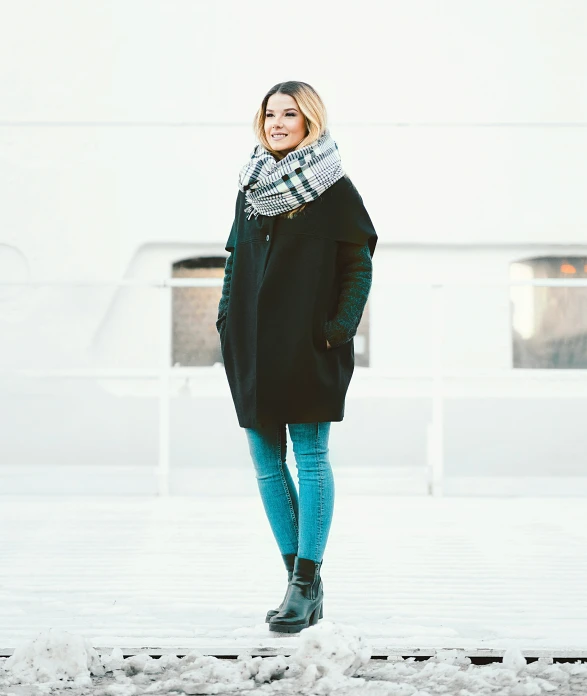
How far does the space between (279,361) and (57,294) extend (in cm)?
255

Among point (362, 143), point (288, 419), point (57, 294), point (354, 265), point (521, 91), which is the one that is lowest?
point (288, 419)

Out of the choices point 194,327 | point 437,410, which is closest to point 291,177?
point 437,410

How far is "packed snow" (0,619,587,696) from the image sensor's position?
82 cm

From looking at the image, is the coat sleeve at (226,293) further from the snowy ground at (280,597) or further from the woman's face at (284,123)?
the snowy ground at (280,597)

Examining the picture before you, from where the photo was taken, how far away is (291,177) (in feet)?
3.43

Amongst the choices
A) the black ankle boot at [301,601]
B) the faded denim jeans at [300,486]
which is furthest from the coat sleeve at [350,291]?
the black ankle boot at [301,601]

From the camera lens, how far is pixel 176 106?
11.5ft

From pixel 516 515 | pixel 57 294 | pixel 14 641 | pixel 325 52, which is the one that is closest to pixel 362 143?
pixel 325 52

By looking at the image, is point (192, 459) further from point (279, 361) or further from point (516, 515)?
point (279, 361)

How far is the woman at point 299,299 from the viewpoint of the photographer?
1.07 metres

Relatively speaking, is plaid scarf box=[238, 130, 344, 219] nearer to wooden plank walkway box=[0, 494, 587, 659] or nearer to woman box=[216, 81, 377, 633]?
woman box=[216, 81, 377, 633]

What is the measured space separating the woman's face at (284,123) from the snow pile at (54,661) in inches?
23.4

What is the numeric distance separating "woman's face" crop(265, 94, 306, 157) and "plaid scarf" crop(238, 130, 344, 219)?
0.02 metres

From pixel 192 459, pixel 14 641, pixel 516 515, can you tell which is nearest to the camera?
pixel 14 641
